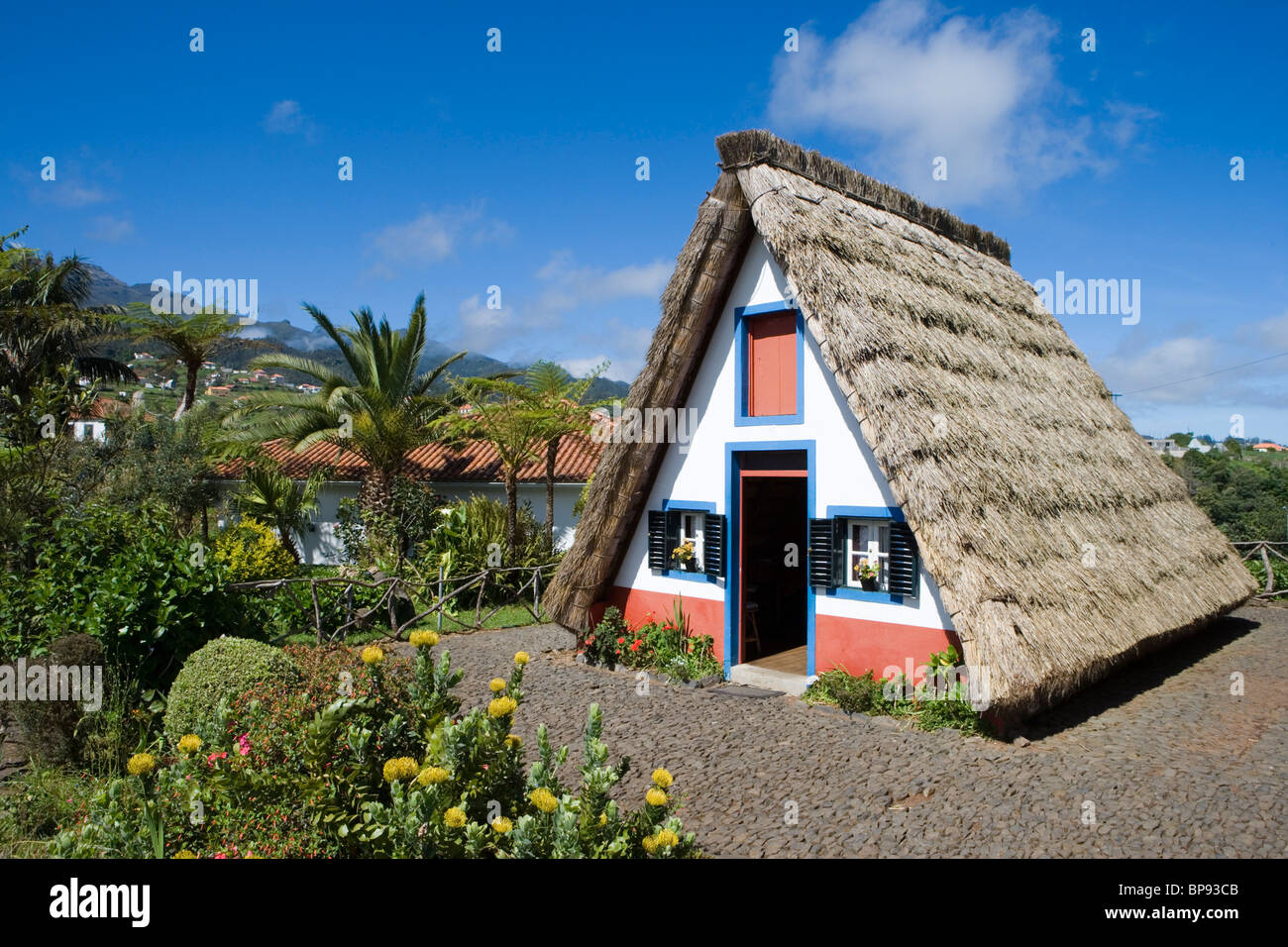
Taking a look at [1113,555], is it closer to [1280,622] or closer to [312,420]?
[1280,622]

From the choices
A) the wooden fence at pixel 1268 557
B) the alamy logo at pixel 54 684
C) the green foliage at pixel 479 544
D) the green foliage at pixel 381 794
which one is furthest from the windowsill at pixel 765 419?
the wooden fence at pixel 1268 557

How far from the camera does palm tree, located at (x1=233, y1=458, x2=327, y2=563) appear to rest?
21.1 m

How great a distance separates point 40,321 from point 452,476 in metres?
11.1

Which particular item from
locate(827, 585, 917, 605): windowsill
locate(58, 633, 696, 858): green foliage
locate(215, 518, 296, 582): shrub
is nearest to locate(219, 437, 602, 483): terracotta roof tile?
locate(215, 518, 296, 582): shrub

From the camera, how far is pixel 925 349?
8.86 metres

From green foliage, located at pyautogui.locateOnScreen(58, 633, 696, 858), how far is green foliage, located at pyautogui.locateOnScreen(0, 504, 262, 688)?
3676mm

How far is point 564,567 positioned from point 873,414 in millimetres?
4680

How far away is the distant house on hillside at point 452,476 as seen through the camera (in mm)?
21500

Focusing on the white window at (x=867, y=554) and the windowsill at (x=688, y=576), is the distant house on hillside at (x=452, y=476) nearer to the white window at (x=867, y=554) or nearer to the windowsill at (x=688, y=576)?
the windowsill at (x=688, y=576)

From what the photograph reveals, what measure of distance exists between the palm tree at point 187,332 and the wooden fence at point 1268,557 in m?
27.8

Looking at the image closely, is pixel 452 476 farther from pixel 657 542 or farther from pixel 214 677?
pixel 214 677

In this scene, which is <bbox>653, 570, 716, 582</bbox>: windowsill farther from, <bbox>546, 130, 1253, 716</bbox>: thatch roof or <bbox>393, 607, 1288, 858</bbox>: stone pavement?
<bbox>393, 607, 1288, 858</bbox>: stone pavement
